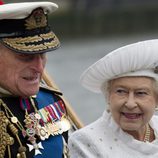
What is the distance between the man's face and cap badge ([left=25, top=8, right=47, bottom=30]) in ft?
0.43

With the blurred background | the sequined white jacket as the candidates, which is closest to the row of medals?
the sequined white jacket

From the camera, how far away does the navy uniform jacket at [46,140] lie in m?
3.34

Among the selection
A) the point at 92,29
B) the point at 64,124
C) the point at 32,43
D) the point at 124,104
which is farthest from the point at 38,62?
the point at 92,29

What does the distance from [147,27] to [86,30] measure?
1.86m

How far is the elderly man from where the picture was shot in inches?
126

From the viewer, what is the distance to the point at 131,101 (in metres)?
3.57

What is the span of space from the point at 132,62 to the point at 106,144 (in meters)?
0.40

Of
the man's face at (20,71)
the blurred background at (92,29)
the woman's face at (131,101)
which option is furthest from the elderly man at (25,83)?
the blurred background at (92,29)

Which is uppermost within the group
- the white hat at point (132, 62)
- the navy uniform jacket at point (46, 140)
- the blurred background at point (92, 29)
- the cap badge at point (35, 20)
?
the cap badge at point (35, 20)

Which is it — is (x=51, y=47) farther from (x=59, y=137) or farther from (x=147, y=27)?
→ (x=147, y=27)

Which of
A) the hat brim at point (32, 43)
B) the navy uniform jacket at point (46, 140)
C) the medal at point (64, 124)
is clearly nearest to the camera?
the hat brim at point (32, 43)

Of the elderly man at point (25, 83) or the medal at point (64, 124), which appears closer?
the elderly man at point (25, 83)

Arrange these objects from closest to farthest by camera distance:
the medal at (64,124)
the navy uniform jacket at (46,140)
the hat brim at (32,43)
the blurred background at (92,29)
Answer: the hat brim at (32,43), the navy uniform jacket at (46,140), the medal at (64,124), the blurred background at (92,29)

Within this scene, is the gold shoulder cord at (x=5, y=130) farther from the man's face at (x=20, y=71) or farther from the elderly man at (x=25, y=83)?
the man's face at (x=20, y=71)
